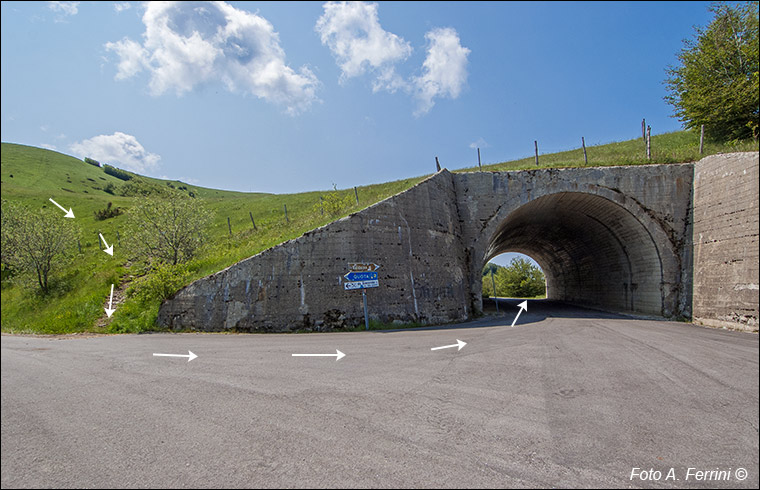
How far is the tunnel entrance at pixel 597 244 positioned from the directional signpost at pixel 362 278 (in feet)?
32.3

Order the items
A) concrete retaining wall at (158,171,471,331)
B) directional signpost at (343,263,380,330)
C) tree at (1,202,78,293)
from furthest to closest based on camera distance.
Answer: directional signpost at (343,263,380,330) → concrete retaining wall at (158,171,471,331) → tree at (1,202,78,293)

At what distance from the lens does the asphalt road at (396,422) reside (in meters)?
2.78

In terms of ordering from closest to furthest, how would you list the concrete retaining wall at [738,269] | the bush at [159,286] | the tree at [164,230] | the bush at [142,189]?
1. the concrete retaining wall at [738,269]
2. the bush at [159,286]
3. the tree at [164,230]
4. the bush at [142,189]

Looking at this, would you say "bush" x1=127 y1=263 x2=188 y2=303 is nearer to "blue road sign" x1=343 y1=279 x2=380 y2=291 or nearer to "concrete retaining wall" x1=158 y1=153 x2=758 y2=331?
"concrete retaining wall" x1=158 y1=153 x2=758 y2=331

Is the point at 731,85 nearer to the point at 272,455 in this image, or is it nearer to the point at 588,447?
the point at 588,447

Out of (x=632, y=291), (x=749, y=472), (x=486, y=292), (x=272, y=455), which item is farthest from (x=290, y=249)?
(x=486, y=292)

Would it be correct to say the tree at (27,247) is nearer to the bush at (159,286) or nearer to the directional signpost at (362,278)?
the bush at (159,286)

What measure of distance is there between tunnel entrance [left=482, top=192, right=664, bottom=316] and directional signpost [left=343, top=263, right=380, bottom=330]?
985 centimetres

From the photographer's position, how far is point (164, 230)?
20.0 m

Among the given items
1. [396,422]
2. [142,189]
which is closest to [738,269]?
[396,422]

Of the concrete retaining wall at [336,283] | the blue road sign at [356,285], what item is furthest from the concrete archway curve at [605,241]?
the blue road sign at [356,285]

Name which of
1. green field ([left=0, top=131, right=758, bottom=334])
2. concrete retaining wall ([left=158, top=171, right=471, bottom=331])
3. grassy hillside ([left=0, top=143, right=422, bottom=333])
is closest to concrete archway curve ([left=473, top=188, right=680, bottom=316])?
green field ([left=0, top=131, right=758, bottom=334])

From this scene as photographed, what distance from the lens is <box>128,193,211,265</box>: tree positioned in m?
19.7

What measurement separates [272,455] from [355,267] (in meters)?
12.1
